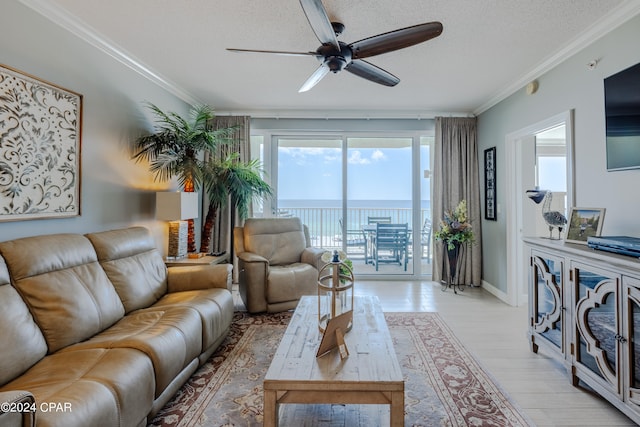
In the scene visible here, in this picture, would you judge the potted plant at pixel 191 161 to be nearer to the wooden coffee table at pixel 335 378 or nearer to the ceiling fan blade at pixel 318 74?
the ceiling fan blade at pixel 318 74

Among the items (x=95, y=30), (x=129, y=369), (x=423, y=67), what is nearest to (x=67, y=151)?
(x=95, y=30)

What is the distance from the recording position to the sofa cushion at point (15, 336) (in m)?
1.42

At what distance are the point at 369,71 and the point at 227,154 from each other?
2.83 m

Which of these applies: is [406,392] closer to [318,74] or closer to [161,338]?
[161,338]

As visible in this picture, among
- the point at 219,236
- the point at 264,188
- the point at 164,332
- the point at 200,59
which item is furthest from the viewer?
the point at 219,236

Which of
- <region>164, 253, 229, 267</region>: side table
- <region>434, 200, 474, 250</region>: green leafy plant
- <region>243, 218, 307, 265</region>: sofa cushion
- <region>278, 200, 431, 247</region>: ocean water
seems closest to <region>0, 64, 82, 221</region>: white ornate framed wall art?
<region>164, 253, 229, 267</region>: side table

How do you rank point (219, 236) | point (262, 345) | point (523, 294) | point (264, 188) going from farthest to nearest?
point (219, 236) → point (264, 188) → point (523, 294) → point (262, 345)

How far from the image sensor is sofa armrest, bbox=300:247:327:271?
3662 mm

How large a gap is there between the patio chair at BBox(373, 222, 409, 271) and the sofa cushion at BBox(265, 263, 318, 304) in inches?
65.5

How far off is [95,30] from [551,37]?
3.67 metres

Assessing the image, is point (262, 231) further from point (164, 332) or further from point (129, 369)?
point (129, 369)

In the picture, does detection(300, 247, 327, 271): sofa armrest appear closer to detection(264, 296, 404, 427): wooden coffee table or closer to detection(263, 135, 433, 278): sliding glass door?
detection(263, 135, 433, 278): sliding glass door

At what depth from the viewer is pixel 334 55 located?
206 cm

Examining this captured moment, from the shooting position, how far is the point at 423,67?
312cm
